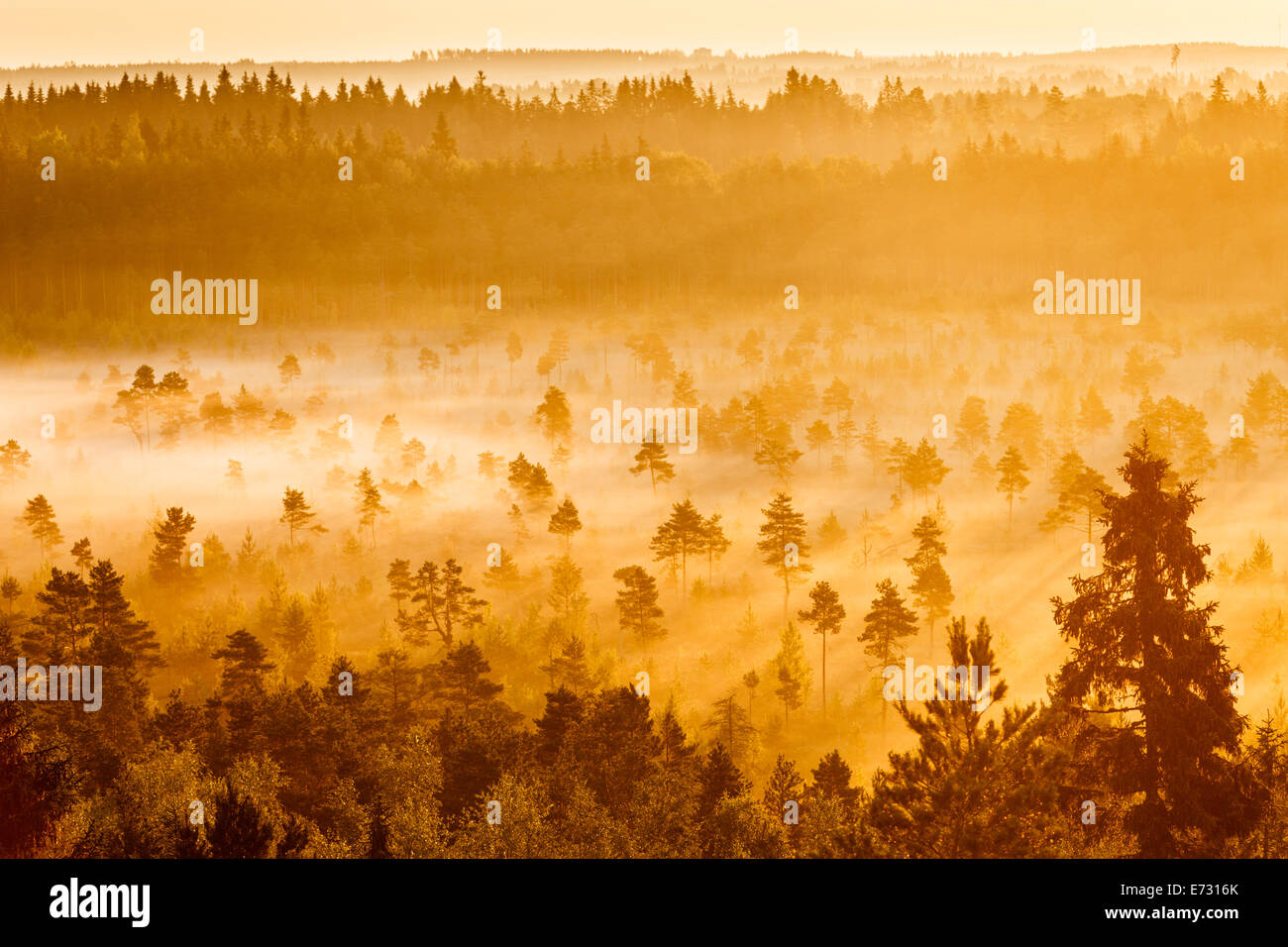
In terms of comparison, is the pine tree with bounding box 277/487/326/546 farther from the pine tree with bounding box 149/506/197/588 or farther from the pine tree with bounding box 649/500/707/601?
the pine tree with bounding box 649/500/707/601

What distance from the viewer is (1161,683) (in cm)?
4069

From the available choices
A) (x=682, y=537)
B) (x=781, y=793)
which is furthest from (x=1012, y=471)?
(x=781, y=793)

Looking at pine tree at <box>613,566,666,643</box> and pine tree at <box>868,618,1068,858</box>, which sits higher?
pine tree at <box>613,566,666,643</box>

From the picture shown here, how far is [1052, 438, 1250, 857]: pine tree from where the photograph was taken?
40500 mm

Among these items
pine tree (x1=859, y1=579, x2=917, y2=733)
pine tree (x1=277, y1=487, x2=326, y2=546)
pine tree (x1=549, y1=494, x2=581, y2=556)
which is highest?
pine tree (x1=277, y1=487, x2=326, y2=546)

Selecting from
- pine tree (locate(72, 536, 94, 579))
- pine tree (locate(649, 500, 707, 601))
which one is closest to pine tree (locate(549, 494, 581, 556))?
pine tree (locate(649, 500, 707, 601))

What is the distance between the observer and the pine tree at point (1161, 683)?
40.5m

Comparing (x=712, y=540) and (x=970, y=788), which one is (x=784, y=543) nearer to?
(x=712, y=540)

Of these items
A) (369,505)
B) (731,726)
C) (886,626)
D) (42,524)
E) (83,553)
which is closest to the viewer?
(731,726)
